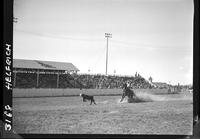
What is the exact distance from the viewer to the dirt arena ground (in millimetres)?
4766

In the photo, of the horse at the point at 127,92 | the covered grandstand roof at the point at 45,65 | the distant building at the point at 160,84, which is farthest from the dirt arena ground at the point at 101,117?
the covered grandstand roof at the point at 45,65

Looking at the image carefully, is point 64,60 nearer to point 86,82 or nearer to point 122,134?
point 86,82

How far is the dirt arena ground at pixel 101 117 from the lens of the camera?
4766 mm

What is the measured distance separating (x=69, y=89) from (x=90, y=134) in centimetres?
171

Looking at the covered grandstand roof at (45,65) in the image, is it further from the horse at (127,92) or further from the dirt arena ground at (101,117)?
the horse at (127,92)

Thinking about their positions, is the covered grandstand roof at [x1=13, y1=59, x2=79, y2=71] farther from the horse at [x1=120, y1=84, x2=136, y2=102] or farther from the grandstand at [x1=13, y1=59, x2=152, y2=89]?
the horse at [x1=120, y1=84, x2=136, y2=102]

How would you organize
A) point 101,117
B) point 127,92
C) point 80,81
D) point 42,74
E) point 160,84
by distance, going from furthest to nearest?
Answer: point 80,81
point 42,74
point 127,92
point 160,84
point 101,117

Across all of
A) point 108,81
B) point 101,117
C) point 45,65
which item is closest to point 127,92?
point 108,81

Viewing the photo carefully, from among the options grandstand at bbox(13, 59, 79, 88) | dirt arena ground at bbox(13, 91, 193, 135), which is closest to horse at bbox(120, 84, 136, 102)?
dirt arena ground at bbox(13, 91, 193, 135)

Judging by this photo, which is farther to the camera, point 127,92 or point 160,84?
point 127,92

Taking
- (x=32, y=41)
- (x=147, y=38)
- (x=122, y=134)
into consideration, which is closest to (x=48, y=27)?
(x=32, y=41)

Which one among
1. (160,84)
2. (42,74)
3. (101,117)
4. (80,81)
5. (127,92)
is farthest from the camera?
(80,81)

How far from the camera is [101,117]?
509 cm

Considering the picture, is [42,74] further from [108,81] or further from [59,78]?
[108,81]
